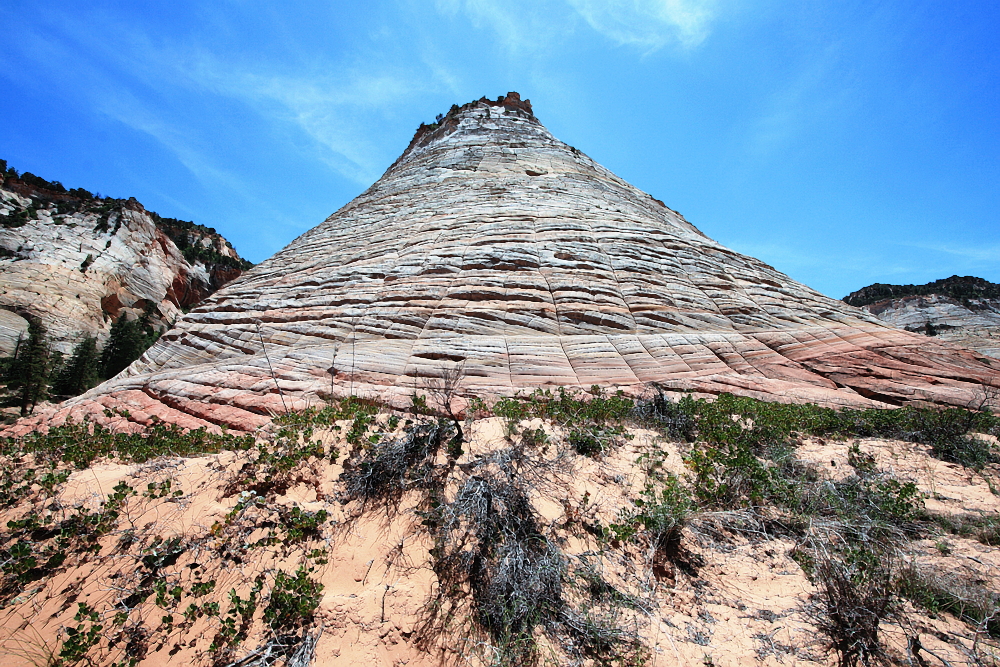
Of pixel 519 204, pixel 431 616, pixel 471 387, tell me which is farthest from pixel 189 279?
pixel 431 616

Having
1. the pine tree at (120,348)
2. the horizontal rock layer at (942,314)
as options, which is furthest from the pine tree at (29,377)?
the horizontal rock layer at (942,314)

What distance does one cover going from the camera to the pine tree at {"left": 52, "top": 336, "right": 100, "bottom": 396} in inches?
923

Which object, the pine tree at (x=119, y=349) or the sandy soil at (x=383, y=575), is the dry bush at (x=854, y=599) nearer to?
the sandy soil at (x=383, y=575)

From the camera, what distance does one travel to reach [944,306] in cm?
3716

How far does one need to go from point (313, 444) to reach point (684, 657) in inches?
134

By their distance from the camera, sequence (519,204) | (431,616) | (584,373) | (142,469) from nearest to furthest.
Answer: (431,616), (142,469), (584,373), (519,204)

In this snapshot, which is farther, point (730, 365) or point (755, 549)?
point (730, 365)

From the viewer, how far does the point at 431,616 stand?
256 cm

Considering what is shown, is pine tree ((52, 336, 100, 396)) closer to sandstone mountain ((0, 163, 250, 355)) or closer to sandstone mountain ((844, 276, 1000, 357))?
sandstone mountain ((0, 163, 250, 355))

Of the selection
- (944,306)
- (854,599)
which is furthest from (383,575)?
(944,306)

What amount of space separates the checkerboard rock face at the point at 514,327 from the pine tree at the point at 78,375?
2071cm

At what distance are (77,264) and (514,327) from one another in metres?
43.5

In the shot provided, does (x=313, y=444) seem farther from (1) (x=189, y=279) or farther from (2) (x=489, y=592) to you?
(1) (x=189, y=279)

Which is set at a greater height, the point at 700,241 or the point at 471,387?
the point at 700,241
